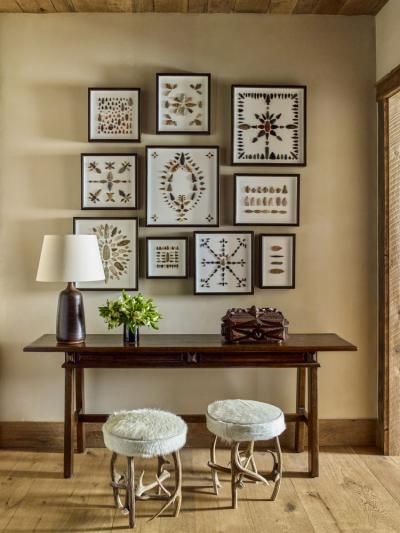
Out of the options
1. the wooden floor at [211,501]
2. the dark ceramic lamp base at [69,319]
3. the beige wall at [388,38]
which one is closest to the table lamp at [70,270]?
the dark ceramic lamp base at [69,319]

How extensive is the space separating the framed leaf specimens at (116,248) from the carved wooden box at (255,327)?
72cm

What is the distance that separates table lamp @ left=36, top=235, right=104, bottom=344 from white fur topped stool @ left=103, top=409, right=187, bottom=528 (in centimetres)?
56

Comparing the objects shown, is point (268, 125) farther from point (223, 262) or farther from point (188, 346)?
point (188, 346)

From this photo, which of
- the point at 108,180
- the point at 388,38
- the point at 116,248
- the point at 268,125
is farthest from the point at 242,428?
the point at 388,38

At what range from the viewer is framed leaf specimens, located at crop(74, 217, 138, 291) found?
123 inches

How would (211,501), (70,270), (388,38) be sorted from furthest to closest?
(388,38)
(70,270)
(211,501)

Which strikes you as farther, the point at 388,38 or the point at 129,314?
the point at 388,38

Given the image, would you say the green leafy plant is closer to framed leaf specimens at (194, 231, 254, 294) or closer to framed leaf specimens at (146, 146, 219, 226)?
framed leaf specimens at (194, 231, 254, 294)

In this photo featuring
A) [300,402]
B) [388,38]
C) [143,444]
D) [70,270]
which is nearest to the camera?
[143,444]

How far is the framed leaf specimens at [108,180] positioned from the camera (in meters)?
3.11

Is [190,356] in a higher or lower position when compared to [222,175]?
lower

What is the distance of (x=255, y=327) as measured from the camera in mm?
2734

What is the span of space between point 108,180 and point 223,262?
0.86 meters

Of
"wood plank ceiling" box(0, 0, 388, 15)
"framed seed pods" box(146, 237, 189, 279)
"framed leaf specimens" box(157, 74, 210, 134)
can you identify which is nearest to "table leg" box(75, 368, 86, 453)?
"framed seed pods" box(146, 237, 189, 279)
